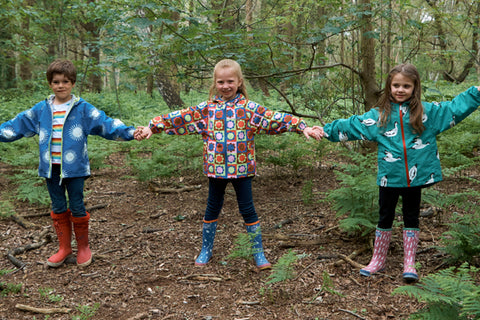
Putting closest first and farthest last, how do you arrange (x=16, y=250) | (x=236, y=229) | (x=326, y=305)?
(x=326, y=305), (x=16, y=250), (x=236, y=229)

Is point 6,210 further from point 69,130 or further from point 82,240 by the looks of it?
point 69,130

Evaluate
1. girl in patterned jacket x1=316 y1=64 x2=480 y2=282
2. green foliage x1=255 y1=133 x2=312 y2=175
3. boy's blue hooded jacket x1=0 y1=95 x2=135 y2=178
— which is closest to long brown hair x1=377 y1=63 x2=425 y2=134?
girl in patterned jacket x1=316 y1=64 x2=480 y2=282

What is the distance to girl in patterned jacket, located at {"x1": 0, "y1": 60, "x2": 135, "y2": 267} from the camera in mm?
3506

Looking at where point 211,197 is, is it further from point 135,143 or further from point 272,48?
point 135,143

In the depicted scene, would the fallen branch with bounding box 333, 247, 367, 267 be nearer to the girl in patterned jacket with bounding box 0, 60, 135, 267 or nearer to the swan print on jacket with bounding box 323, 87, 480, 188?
the swan print on jacket with bounding box 323, 87, 480, 188

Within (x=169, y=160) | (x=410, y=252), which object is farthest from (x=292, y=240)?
(x=169, y=160)

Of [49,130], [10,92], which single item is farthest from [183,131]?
[10,92]

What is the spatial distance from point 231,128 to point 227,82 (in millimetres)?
431

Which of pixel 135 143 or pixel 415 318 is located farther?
pixel 135 143

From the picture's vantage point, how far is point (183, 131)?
142 inches

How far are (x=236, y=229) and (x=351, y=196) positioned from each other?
1530 mm

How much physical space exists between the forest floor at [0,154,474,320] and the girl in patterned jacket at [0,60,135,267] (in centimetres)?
45

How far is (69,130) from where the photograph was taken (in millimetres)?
3541

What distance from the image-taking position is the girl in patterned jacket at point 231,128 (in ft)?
11.1
